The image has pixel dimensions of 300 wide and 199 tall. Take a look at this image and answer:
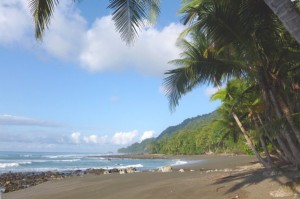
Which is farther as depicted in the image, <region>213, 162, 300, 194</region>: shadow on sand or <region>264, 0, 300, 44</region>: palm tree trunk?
<region>213, 162, 300, 194</region>: shadow on sand

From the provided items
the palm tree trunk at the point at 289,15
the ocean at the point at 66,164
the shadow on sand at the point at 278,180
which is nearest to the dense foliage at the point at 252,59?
the shadow on sand at the point at 278,180

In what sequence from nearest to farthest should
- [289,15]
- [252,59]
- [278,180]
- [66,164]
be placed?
[289,15] < [252,59] < [278,180] < [66,164]

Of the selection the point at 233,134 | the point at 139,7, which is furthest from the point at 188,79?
the point at 233,134

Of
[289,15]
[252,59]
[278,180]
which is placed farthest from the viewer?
[278,180]

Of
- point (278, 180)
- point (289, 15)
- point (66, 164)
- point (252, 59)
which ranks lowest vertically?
point (278, 180)

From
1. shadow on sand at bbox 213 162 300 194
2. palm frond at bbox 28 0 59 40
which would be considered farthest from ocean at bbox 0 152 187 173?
palm frond at bbox 28 0 59 40

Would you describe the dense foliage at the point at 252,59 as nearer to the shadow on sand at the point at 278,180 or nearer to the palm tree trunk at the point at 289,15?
the shadow on sand at the point at 278,180

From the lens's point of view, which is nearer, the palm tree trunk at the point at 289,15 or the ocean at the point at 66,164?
the palm tree trunk at the point at 289,15

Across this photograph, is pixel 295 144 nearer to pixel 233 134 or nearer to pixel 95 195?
pixel 95 195

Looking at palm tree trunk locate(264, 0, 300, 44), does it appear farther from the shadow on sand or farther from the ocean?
the ocean

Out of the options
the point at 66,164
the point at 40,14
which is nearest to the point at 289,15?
the point at 40,14

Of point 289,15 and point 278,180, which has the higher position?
point 289,15

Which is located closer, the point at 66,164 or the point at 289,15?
the point at 289,15

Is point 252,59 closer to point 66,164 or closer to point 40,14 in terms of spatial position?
point 40,14
